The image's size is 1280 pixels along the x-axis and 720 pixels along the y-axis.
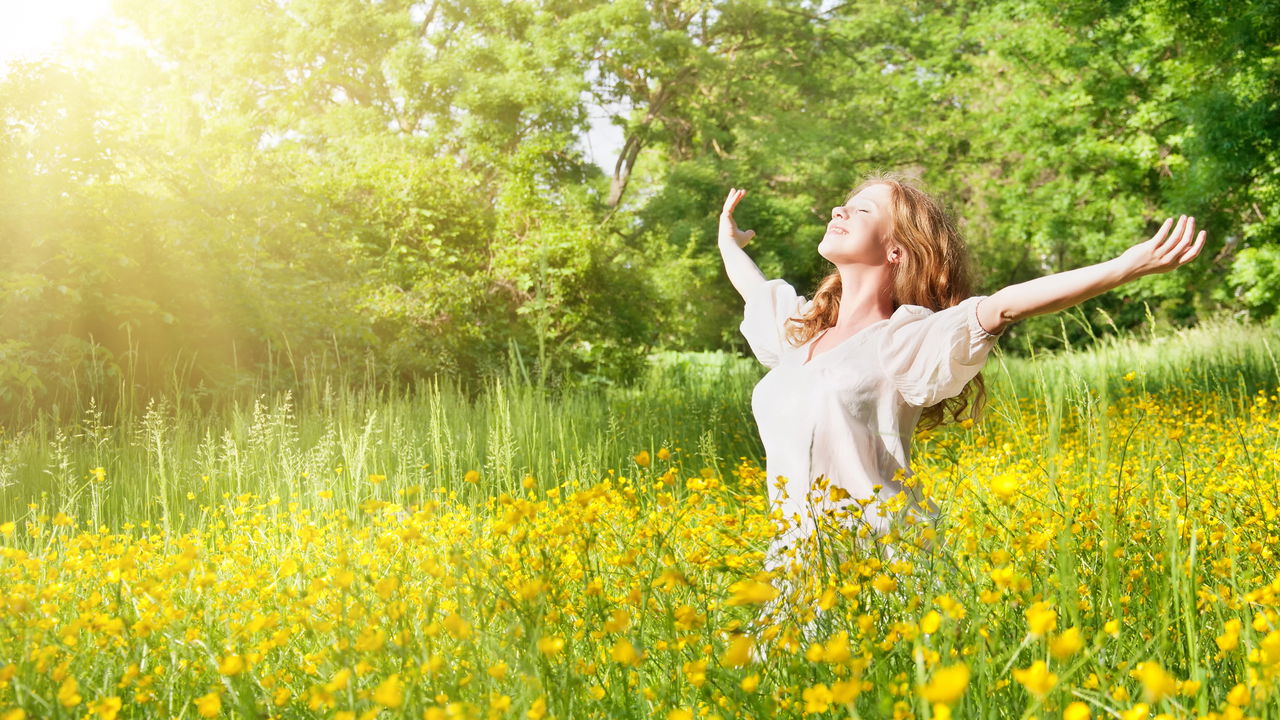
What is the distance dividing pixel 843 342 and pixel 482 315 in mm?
8129

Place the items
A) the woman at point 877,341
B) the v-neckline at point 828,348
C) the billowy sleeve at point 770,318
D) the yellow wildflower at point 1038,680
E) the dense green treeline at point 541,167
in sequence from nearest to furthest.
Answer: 1. the yellow wildflower at point 1038,680
2. the woman at point 877,341
3. the v-neckline at point 828,348
4. the billowy sleeve at point 770,318
5. the dense green treeline at point 541,167

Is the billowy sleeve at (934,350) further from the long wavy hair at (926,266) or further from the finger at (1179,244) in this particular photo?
the finger at (1179,244)

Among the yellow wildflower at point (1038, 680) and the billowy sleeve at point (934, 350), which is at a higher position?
the billowy sleeve at point (934, 350)

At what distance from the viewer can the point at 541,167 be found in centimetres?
1170

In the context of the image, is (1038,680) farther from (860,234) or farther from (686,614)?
(860,234)

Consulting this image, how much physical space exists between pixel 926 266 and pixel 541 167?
937 centimetres

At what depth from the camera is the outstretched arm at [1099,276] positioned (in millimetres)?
1974

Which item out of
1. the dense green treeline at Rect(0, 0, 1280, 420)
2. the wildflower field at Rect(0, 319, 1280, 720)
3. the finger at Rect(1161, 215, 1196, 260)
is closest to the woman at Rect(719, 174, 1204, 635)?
the finger at Rect(1161, 215, 1196, 260)

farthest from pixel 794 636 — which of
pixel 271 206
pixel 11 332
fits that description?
pixel 271 206

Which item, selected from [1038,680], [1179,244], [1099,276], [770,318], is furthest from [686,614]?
[770,318]

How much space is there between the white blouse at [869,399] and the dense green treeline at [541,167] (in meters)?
1.11

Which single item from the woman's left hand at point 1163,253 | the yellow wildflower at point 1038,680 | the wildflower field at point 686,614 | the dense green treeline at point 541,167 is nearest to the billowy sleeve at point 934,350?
the wildflower field at point 686,614

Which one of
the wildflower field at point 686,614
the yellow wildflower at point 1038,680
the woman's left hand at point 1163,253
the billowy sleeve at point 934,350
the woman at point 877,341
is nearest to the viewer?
the yellow wildflower at point 1038,680

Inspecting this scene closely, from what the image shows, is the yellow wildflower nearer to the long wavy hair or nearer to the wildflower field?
the wildflower field
